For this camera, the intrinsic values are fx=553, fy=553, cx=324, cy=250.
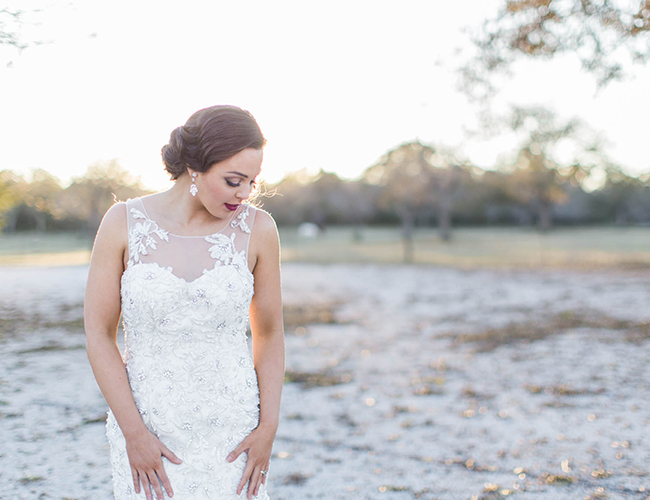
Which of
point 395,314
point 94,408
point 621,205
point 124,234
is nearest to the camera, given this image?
point 124,234

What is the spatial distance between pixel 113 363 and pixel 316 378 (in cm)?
554

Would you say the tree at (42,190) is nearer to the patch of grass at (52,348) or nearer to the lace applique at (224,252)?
the patch of grass at (52,348)

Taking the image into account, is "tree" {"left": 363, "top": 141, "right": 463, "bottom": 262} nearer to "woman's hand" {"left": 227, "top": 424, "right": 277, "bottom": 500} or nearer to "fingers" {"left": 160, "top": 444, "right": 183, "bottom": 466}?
"woman's hand" {"left": 227, "top": 424, "right": 277, "bottom": 500}

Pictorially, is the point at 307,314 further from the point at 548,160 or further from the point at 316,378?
the point at 548,160

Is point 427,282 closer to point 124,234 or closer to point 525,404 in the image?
point 525,404

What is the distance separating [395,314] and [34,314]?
7382 mm

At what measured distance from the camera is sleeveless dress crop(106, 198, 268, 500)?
2008 mm

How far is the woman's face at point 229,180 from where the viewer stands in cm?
199

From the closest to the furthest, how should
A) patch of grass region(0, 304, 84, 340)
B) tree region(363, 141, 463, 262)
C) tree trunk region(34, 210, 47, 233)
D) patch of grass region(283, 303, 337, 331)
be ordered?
patch of grass region(0, 304, 84, 340)
patch of grass region(283, 303, 337, 331)
tree trunk region(34, 210, 47, 233)
tree region(363, 141, 463, 262)

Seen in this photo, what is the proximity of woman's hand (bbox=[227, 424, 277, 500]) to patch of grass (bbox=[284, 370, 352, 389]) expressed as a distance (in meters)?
4.81

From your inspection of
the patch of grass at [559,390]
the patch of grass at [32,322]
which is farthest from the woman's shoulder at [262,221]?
the patch of grass at [32,322]

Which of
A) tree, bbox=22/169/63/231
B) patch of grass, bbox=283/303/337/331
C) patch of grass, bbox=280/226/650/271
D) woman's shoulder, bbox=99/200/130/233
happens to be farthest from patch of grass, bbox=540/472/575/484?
patch of grass, bbox=280/226/650/271

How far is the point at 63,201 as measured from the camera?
1994 cm

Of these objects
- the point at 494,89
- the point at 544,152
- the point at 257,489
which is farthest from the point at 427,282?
the point at 544,152
